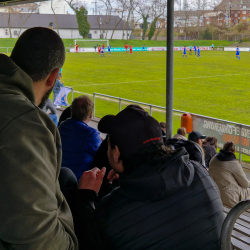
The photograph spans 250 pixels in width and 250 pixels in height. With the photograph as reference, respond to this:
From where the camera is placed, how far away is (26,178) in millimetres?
882

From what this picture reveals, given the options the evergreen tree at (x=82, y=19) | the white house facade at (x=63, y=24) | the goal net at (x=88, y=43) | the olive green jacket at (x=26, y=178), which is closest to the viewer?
the olive green jacket at (x=26, y=178)

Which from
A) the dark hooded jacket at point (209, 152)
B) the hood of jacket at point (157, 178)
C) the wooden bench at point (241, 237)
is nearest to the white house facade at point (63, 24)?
the dark hooded jacket at point (209, 152)

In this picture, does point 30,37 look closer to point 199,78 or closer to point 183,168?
point 183,168

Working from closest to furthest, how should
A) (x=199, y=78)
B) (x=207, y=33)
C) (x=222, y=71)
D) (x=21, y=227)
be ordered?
(x=21, y=227), (x=199, y=78), (x=222, y=71), (x=207, y=33)

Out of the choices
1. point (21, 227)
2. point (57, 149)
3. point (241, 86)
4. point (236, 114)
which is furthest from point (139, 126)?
point (241, 86)

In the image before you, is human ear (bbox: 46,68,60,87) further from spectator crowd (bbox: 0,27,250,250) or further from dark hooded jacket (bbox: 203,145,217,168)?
dark hooded jacket (bbox: 203,145,217,168)

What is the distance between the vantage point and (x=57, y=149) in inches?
42.2

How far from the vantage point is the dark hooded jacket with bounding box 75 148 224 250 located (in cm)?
118

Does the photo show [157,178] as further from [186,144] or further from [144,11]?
[144,11]

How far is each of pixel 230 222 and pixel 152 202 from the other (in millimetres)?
264

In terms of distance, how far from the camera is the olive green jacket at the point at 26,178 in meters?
0.88

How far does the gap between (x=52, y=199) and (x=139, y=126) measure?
45 centimetres

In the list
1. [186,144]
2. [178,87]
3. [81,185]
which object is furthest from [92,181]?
[178,87]

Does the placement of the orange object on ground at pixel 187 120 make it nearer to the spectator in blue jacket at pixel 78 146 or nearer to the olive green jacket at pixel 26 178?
the spectator in blue jacket at pixel 78 146
